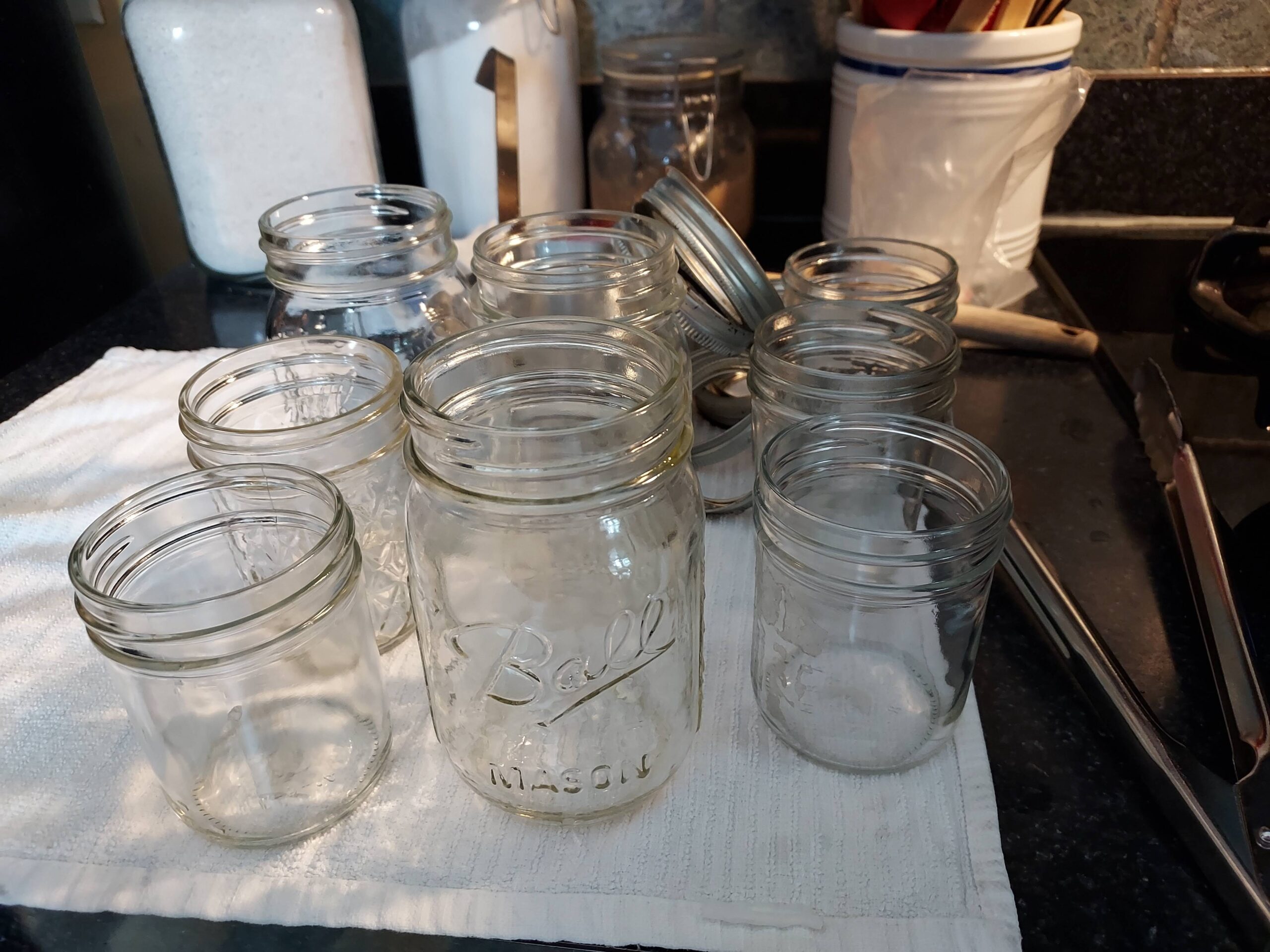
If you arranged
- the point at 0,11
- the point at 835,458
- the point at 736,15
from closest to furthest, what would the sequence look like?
the point at 835,458 < the point at 0,11 < the point at 736,15

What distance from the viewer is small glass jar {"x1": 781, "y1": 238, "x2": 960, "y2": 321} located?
60 cm

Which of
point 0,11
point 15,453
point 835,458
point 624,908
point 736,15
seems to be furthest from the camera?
point 736,15

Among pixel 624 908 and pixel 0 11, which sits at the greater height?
pixel 0 11

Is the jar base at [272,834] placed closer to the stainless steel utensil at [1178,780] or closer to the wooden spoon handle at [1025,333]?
the stainless steel utensil at [1178,780]

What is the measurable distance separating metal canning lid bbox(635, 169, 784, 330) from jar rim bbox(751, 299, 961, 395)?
0.04 m

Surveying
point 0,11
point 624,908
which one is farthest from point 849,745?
point 0,11

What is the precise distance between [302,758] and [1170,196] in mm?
1018

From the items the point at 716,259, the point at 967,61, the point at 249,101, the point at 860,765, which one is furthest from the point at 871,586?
the point at 249,101

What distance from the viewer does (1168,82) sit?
0.90 m

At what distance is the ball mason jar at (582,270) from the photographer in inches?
20.8

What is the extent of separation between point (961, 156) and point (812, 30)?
26 cm

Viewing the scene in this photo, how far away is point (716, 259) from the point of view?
0.60 meters

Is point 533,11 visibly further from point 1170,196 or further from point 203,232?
point 1170,196

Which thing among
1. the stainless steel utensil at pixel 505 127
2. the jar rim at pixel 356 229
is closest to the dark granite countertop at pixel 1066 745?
the jar rim at pixel 356 229
